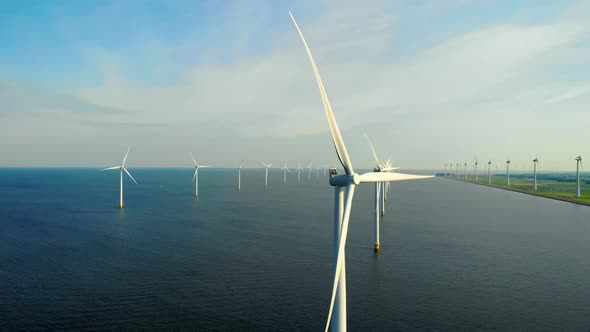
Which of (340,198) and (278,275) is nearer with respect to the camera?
(340,198)

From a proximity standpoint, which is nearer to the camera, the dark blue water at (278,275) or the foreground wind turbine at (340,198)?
the foreground wind turbine at (340,198)

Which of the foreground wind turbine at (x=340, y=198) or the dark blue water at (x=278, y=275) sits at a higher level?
the foreground wind turbine at (x=340, y=198)

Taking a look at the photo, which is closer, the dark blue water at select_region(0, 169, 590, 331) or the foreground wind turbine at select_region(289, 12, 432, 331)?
the foreground wind turbine at select_region(289, 12, 432, 331)

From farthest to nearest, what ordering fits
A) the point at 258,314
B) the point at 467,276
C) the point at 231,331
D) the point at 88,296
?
the point at 467,276 < the point at 88,296 < the point at 258,314 < the point at 231,331

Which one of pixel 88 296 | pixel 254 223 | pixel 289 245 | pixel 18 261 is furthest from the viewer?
pixel 254 223

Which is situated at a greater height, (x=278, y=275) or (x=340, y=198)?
(x=340, y=198)

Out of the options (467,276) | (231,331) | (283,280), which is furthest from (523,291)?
(231,331)

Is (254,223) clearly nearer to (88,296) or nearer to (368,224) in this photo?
(368,224)

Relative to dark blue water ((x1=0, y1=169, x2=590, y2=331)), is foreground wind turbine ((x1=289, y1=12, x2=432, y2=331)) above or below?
above
